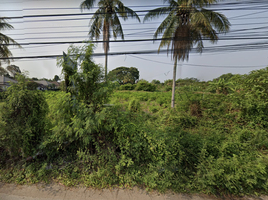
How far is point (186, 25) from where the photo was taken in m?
6.46

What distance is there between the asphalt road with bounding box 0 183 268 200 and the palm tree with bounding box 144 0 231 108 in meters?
6.29

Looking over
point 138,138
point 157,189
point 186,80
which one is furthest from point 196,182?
point 186,80

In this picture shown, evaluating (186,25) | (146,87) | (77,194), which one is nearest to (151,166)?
(77,194)

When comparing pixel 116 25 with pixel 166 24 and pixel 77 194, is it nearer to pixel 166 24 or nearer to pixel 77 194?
pixel 166 24

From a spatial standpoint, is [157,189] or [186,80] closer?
[157,189]

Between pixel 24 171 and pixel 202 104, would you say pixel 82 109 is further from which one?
pixel 202 104

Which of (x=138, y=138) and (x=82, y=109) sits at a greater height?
(x=82, y=109)

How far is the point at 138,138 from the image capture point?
2.76 metres

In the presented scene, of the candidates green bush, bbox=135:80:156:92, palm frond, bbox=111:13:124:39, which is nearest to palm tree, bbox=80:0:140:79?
palm frond, bbox=111:13:124:39

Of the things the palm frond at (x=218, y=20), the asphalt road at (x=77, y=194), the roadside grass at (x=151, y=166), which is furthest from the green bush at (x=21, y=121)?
the palm frond at (x=218, y=20)

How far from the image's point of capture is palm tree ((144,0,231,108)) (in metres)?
5.97

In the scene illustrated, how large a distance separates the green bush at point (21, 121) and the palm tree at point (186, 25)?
603cm

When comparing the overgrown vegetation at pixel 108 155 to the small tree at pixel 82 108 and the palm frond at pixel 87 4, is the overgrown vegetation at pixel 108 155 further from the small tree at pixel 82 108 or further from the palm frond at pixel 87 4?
the palm frond at pixel 87 4

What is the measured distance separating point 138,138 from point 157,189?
1.03 metres
